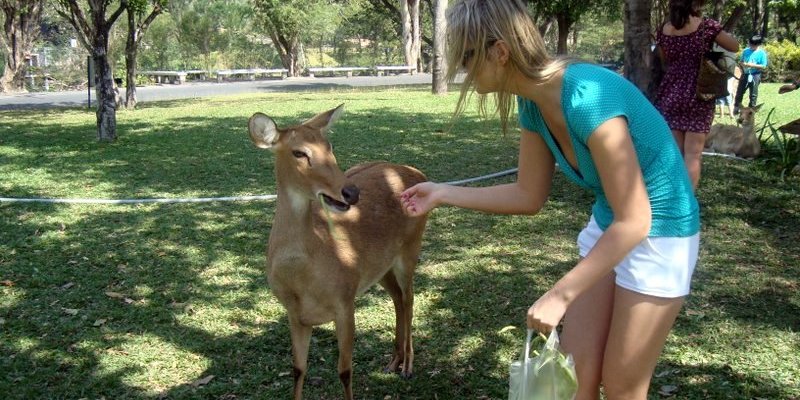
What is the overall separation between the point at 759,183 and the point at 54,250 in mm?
6871

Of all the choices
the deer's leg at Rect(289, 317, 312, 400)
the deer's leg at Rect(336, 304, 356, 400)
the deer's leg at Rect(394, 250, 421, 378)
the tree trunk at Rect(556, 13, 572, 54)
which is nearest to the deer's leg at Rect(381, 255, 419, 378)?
the deer's leg at Rect(394, 250, 421, 378)

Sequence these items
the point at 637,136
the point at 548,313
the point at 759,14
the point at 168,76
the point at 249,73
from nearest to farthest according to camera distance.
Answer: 1. the point at 548,313
2. the point at 637,136
3. the point at 759,14
4. the point at 168,76
5. the point at 249,73

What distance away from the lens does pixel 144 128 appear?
1380 centimetres

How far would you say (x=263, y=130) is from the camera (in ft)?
11.2

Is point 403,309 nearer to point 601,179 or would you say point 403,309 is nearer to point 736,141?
point 601,179

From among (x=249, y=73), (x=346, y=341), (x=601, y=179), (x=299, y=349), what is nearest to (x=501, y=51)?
(x=601, y=179)

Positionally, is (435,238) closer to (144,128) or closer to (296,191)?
(296,191)

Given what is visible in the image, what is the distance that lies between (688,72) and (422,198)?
387cm

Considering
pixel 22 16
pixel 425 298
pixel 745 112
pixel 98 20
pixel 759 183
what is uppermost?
pixel 22 16

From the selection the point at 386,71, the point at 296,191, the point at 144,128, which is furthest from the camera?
the point at 386,71

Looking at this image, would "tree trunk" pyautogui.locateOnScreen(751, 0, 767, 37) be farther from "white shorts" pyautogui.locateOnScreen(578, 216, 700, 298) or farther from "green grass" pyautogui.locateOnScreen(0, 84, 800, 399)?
"white shorts" pyautogui.locateOnScreen(578, 216, 700, 298)

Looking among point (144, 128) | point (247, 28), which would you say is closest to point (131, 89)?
point (144, 128)

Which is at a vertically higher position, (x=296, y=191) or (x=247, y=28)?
(x=247, y=28)

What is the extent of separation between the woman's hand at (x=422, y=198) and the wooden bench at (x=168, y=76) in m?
32.5
